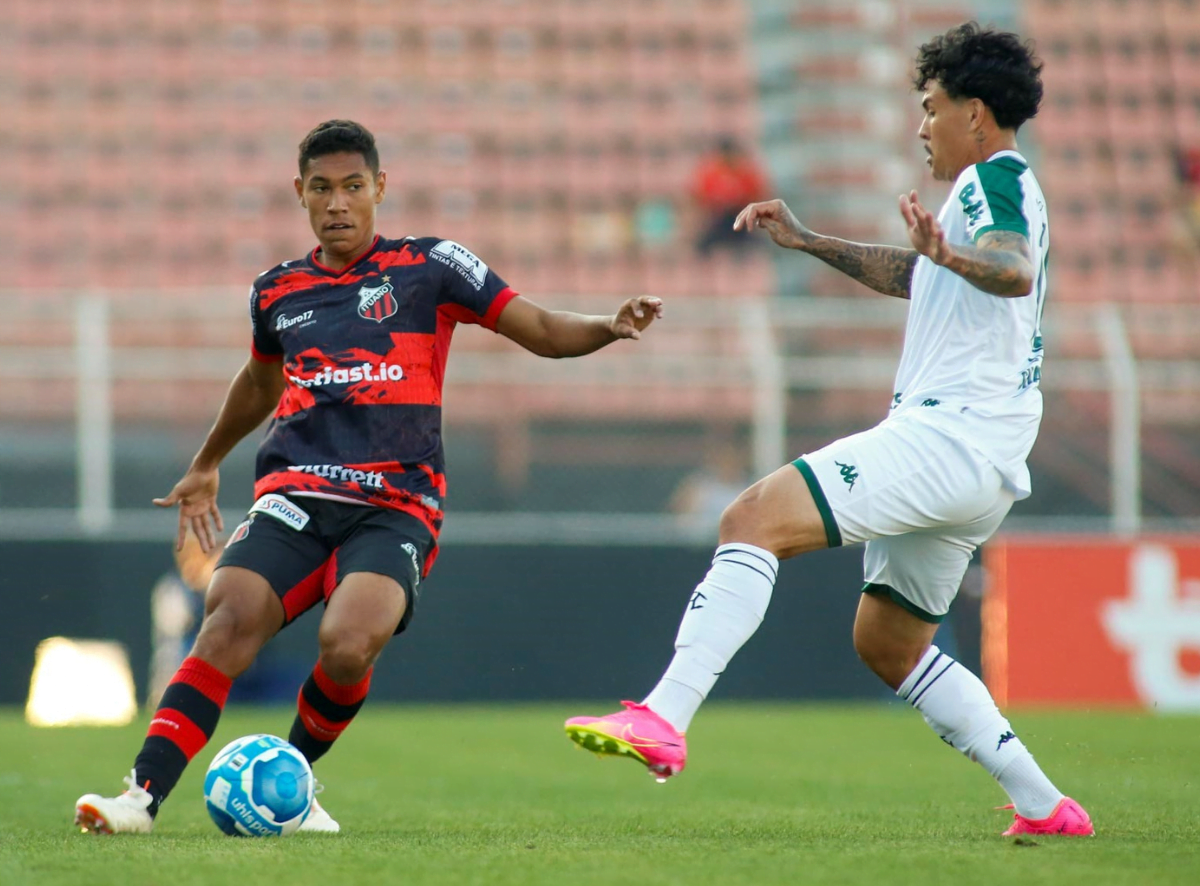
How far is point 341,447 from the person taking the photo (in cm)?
467

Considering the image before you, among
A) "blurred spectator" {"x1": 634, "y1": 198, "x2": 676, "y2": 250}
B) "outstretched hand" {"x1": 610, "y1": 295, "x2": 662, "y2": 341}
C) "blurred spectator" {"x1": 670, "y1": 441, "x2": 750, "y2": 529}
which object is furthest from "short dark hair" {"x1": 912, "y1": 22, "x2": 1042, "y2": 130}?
"blurred spectator" {"x1": 634, "y1": 198, "x2": 676, "y2": 250}

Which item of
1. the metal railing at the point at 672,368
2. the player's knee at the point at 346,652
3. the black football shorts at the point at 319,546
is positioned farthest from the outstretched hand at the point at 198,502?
the metal railing at the point at 672,368

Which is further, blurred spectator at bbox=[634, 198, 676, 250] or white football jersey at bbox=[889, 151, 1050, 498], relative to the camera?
blurred spectator at bbox=[634, 198, 676, 250]

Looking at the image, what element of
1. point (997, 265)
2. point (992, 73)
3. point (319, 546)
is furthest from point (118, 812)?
point (992, 73)

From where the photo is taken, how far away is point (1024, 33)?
54.9 feet

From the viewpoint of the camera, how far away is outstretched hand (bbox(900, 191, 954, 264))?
3.85 m

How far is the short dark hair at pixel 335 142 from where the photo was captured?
15.9ft

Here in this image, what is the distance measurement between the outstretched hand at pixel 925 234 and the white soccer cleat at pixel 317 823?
2196 millimetres

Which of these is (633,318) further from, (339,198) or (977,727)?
(977,727)

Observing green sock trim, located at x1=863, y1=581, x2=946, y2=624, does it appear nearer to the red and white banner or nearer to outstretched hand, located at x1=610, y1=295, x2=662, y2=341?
outstretched hand, located at x1=610, y1=295, x2=662, y2=341

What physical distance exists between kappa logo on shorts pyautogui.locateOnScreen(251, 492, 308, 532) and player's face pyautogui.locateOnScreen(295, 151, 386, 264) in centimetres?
77

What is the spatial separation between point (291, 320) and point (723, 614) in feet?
5.41

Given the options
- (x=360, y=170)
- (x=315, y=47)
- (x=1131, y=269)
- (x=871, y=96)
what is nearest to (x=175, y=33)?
(x=315, y=47)

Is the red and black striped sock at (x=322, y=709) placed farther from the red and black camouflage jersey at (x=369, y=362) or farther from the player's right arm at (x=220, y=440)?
the player's right arm at (x=220, y=440)
